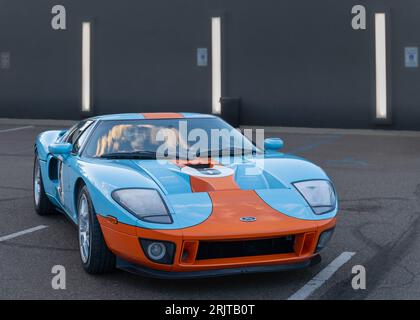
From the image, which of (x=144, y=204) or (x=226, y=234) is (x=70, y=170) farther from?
(x=226, y=234)

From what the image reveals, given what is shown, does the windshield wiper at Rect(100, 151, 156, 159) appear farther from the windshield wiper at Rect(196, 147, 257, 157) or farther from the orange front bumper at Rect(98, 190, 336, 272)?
the orange front bumper at Rect(98, 190, 336, 272)

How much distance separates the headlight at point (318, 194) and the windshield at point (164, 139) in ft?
3.17

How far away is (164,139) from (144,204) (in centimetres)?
138

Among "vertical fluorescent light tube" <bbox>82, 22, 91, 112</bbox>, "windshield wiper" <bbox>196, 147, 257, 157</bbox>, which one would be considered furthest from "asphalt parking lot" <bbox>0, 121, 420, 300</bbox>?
"vertical fluorescent light tube" <bbox>82, 22, 91, 112</bbox>

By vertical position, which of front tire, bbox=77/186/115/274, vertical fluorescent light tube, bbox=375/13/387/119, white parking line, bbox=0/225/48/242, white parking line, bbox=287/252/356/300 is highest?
vertical fluorescent light tube, bbox=375/13/387/119

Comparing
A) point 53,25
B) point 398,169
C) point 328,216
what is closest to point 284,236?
point 328,216

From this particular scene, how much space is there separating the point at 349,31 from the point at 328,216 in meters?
14.6

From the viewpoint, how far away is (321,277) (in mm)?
5254

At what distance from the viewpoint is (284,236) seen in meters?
4.90

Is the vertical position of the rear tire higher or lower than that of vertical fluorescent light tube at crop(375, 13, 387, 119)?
lower

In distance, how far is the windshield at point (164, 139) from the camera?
6.11m

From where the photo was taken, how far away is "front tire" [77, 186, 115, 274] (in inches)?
205

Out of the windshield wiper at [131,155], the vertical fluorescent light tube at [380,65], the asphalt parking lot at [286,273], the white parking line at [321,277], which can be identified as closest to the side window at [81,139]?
the windshield wiper at [131,155]

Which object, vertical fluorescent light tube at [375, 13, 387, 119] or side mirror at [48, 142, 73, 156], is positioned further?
vertical fluorescent light tube at [375, 13, 387, 119]
